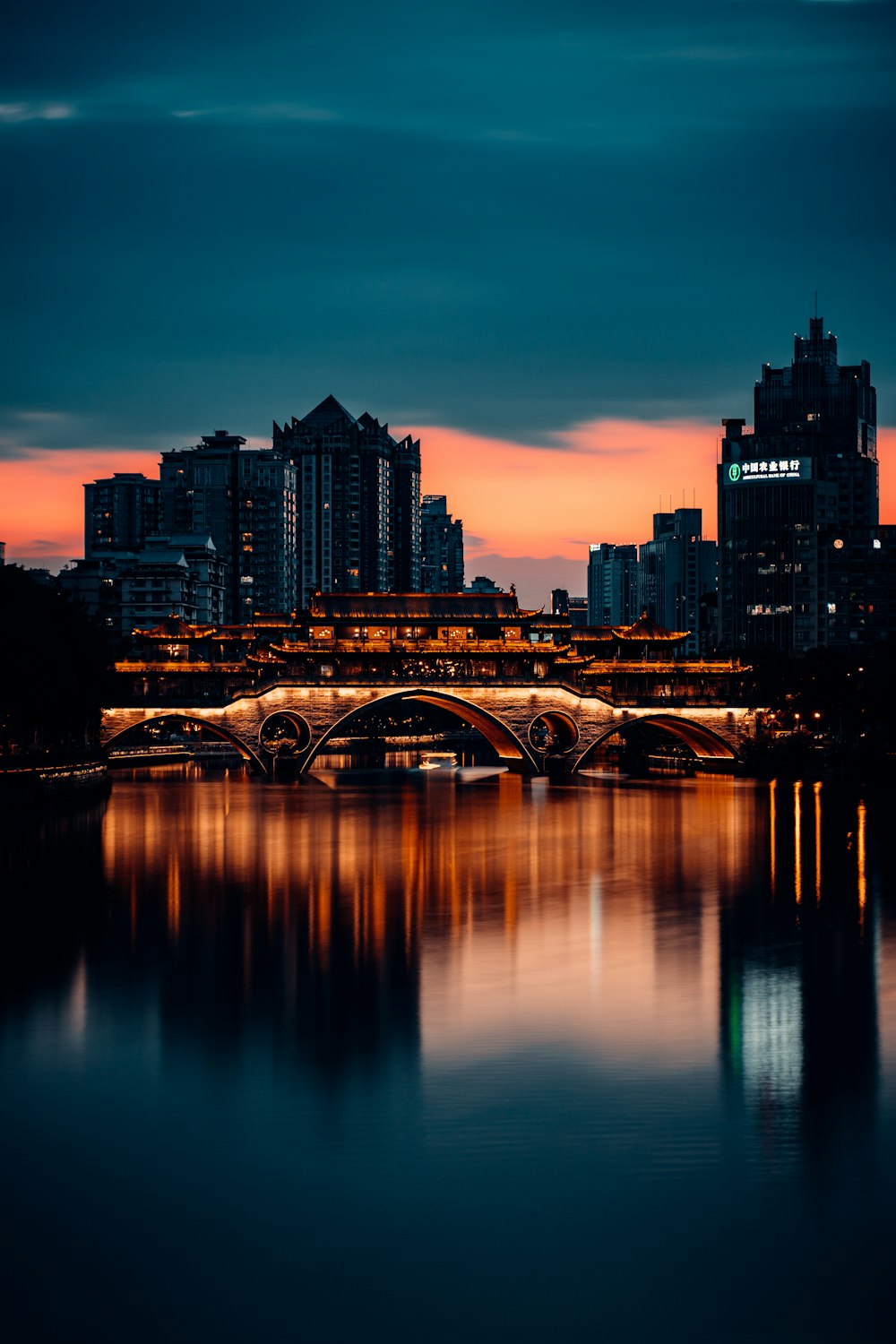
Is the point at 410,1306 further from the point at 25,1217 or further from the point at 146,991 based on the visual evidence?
the point at 146,991

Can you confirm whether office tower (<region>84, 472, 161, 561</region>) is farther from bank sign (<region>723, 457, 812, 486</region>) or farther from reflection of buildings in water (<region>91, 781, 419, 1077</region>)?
reflection of buildings in water (<region>91, 781, 419, 1077</region>)

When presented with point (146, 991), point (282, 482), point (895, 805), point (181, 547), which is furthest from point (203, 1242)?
point (282, 482)

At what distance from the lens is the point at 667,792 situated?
78625mm

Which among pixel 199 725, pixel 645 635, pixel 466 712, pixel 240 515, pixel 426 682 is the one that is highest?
pixel 240 515

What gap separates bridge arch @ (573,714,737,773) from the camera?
9194 centimetres

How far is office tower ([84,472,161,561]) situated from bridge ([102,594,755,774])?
289ft

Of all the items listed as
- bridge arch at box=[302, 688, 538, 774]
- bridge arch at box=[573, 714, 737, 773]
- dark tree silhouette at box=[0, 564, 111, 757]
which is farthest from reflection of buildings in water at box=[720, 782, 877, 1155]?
bridge arch at box=[302, 688, 538, 774]

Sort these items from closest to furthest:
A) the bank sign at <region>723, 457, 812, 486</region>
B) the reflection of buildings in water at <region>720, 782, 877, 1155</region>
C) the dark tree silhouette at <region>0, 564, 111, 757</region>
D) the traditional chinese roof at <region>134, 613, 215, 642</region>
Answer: the reflection of buildings in water at <region>720, 782, 877, 1155</region> → the dark tree silhouette at <region>0, 564, 111, 757</region> → the traditional chinese roof at <region>134, 613, 215, 642</region> → the bank sign at <region>723, 457, 812, 486</region>

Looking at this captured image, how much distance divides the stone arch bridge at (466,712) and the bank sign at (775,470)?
10274 cm

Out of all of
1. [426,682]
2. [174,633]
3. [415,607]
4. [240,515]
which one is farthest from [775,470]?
[426,682]

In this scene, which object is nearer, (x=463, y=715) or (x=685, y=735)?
(x=463, y=715)

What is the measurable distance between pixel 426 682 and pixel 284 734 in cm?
3396

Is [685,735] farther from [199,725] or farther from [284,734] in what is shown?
[284,734]

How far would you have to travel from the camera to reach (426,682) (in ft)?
298
